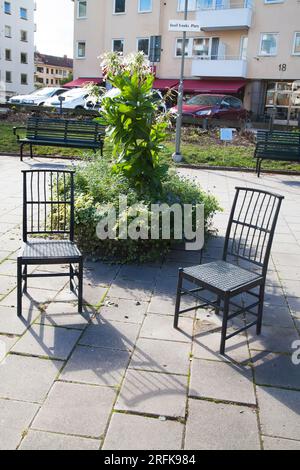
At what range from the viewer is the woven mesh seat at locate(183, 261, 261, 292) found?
3578mm

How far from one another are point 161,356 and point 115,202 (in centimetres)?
243

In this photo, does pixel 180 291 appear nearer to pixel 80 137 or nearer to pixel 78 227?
pixel 78 227

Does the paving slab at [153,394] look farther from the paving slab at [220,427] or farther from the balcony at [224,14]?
the balcony at [224,14]

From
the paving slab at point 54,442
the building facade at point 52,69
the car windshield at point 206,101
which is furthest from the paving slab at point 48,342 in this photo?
the building facade at point 52,69

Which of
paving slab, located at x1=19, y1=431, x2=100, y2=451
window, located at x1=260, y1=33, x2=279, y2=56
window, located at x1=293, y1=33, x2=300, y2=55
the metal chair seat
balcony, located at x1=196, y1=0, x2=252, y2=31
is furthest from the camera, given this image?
window, located at x1=260, y1=33, x2=279, y2=56

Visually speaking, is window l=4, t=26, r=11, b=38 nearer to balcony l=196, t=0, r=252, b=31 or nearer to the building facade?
balcony l=196, t=0, r=252, b=31

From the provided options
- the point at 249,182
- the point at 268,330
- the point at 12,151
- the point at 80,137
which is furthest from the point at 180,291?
the point at 12,151

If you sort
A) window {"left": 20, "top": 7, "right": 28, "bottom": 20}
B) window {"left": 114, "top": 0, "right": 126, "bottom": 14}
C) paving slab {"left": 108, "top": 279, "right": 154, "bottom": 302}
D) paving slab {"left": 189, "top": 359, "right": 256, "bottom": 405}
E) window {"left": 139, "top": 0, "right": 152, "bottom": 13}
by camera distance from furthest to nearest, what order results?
window {"left": 20, "top": 7, "right": 28, "bottom": 20}, window {"left": 114, "top": 0, "right": 126, "bottom": 14}, window {"left": 139, "top": 0, "right": 152, "bottom": 13}, paving slab {"left": 108, "top": 279, "right": 154, "bottom": 302}, paving slab {"left": 189, "top": 359, "right": 256, "bottom": 405}

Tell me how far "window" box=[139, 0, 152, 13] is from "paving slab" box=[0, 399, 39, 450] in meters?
32.5

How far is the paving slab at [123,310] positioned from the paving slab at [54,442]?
1.46 meters

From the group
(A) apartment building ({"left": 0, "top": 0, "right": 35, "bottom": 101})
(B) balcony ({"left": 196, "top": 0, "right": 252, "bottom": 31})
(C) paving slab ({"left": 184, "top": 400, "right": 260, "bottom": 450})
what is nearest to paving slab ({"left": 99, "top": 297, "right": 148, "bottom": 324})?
(C) paving slab ({"left": 184, "top": 400, "right": 260, "bottom": 450})

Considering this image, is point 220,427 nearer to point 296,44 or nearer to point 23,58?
point 296,44

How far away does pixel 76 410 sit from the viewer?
2.82 metres

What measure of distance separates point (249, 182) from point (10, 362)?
317 inches
